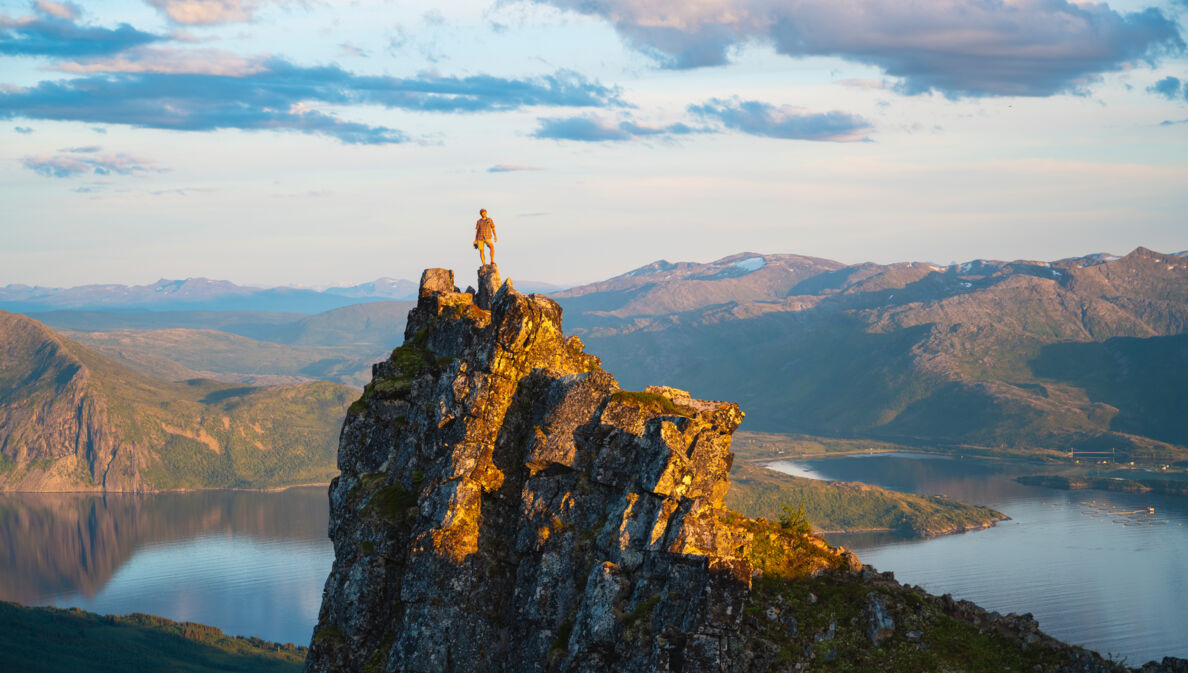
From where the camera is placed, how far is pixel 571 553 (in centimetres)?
4569

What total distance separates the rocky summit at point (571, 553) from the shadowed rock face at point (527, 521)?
86mm

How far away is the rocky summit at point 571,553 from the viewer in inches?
1629

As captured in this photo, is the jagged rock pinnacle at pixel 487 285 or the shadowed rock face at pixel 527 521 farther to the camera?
the jagged rock pinnacle at pixel 487 285

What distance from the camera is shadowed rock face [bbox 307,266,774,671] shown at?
138 ft

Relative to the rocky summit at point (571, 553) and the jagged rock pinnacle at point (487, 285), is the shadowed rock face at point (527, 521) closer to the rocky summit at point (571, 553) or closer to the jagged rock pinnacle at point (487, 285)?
the rocky summit at point (571, 553)

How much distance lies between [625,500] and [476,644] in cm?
956

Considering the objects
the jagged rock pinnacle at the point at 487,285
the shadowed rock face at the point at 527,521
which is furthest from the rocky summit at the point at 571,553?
the jagged rock pinnacle at the point at 487,285

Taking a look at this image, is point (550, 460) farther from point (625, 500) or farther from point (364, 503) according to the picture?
point (364, 503)

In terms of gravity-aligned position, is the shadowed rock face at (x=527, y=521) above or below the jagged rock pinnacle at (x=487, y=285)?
below

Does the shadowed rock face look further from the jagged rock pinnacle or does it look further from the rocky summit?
the jagged rock pinnacle

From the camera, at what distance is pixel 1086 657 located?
3981cm

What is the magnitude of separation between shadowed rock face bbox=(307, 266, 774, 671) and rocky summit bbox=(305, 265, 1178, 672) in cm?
9

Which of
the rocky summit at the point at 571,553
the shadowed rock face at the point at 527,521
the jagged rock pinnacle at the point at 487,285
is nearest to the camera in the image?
the rocky summit at the point at 571,553

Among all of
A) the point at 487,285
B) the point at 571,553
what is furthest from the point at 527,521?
the point at 487,285
